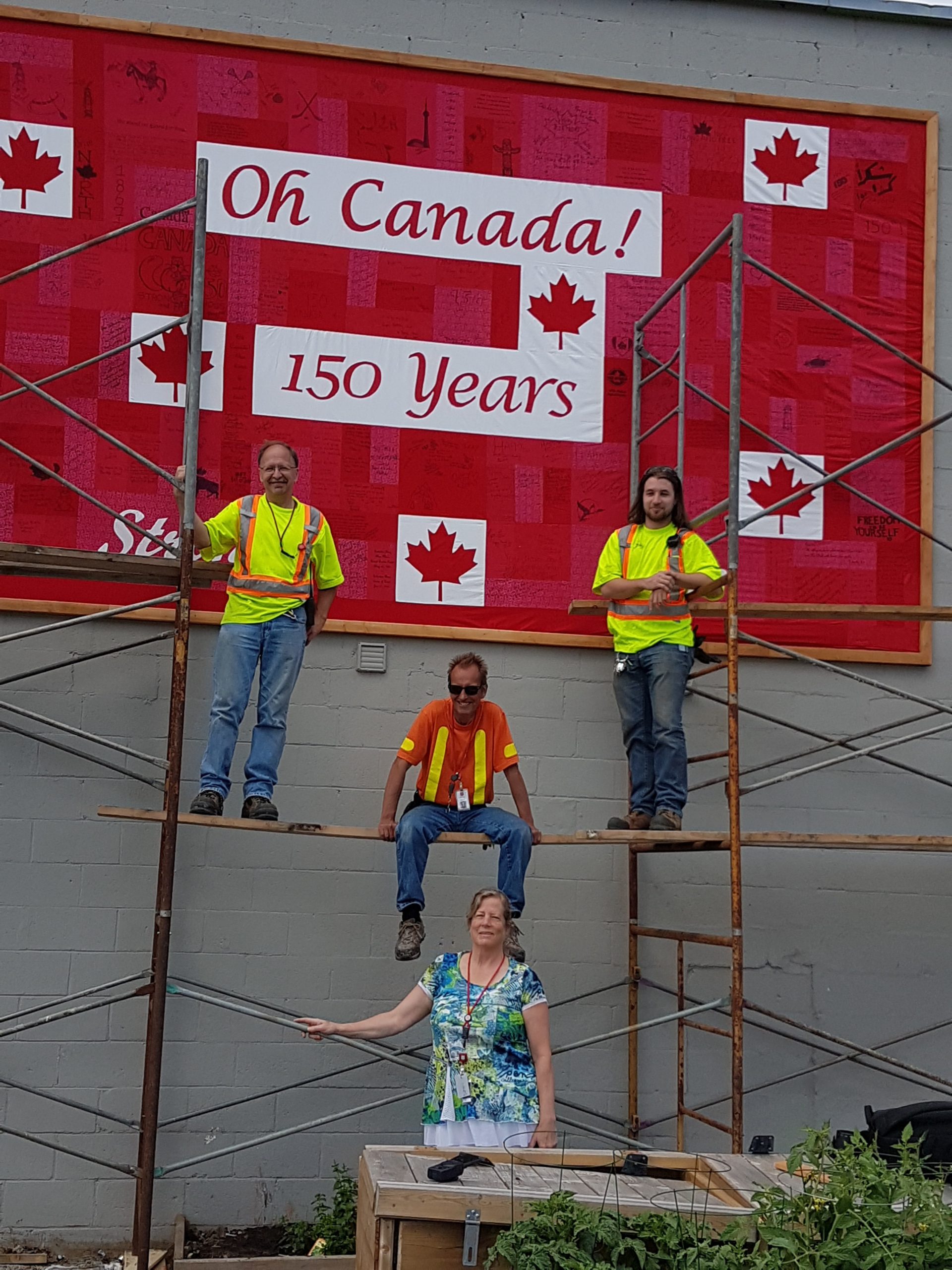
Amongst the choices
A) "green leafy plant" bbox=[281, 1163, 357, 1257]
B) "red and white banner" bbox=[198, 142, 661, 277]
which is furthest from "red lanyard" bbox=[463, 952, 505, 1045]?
"red and white banner" bbox=[198, 142, 661, 277]

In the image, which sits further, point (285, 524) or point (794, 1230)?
point (285, 524)

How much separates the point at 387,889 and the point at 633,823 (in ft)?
4.32

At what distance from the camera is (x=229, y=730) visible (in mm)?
5996

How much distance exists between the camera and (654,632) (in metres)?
6.45

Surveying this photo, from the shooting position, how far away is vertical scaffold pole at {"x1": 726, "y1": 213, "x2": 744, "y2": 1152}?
5965mm

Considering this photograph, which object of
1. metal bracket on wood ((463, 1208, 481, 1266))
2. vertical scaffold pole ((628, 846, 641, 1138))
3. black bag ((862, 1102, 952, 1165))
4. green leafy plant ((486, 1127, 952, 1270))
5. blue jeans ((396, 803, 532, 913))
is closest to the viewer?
green leafy plant ((486, 1127, 952, 1270))

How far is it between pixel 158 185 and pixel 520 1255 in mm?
5459

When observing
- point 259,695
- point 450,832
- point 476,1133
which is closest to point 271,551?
point 259,695

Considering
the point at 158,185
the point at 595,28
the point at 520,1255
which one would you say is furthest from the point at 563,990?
the point at 595,28

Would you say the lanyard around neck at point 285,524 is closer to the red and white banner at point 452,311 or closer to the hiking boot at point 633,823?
the red and white banner at point 452,311

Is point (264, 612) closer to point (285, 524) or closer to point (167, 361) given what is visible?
point (285, 524)

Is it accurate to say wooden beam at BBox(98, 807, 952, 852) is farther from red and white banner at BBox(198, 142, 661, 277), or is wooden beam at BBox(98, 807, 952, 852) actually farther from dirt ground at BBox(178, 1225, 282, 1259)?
red and white banner at BBox(198, 142, 661, 277)

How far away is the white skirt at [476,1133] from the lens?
4.74 metres

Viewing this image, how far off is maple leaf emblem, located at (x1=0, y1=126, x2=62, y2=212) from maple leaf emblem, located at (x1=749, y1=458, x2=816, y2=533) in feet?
12.7
